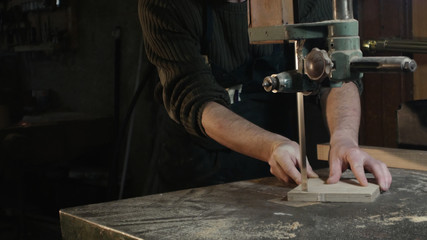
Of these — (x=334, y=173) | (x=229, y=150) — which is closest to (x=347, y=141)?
(x=334, y=173)

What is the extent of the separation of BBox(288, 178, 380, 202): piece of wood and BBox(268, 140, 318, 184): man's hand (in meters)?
0.06

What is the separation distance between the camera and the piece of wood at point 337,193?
1.33 meters

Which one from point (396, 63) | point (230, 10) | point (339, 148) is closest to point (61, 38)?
point (230, 10)

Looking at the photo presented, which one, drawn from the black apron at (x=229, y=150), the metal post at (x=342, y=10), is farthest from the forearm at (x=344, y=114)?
the metal post at (x=342, y=10)

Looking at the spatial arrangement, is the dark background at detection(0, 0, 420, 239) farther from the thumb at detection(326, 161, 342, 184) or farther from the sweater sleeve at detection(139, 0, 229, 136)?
the thumb at detection(326, 161, 342, 184)

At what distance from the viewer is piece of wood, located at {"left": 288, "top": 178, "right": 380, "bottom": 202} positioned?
133cm

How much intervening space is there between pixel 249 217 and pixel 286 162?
0.89ft

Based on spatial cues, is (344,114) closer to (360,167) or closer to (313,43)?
(360,167)

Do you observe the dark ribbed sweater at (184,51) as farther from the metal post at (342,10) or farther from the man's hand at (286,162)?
the metal post at (342,10)

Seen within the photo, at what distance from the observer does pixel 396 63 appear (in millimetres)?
1139

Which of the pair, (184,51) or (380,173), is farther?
(184,51)

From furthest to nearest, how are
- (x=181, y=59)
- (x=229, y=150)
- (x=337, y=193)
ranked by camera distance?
(x=229, y=150) → (x=181, y=59) → (x=337, y=193)

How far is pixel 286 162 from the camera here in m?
1.47

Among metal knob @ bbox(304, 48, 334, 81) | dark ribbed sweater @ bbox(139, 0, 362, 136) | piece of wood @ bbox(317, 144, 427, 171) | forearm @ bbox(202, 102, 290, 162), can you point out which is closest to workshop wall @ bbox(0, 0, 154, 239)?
dark ribbed sweater @ bbox(139, 0, 362, 136)
